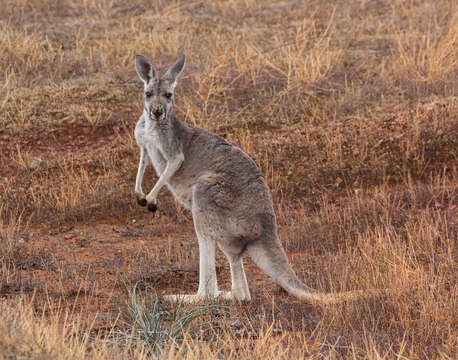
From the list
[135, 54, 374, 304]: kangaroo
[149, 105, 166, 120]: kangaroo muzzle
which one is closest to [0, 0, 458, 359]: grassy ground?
[135, 54, 374, 304]: kangaroo

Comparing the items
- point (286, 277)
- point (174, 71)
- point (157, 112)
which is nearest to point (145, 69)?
point (174, 71)

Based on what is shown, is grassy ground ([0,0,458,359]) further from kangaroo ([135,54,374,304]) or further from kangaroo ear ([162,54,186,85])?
kangaroo ear ([162,54,186,85])

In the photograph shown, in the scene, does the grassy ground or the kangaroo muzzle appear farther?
the kangaroo muzzle

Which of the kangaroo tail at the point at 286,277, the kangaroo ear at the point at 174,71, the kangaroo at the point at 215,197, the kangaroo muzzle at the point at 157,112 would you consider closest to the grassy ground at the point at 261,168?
the kangaroo tail at the point at 286,277

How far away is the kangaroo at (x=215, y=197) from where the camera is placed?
5.07m

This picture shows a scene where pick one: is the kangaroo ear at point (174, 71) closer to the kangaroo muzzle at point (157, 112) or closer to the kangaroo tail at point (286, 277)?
the kangaroo muzzle at point (157, 112)

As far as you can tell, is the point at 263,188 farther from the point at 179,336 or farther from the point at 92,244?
the point at 92,244

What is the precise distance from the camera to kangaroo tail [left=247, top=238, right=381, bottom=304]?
15.3 feet

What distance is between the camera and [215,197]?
5.23 metres

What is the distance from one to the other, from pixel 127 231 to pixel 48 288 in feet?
8.16

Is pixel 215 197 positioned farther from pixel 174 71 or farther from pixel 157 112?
A: pixel 174 71

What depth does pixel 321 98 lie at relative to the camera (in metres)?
10.7


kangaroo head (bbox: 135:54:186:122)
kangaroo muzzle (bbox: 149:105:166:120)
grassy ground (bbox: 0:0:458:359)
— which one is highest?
kangaroo head (bbox: 135:54:186:122)

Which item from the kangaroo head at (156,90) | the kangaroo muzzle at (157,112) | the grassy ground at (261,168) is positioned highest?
the kangaroo head at (156,90)
